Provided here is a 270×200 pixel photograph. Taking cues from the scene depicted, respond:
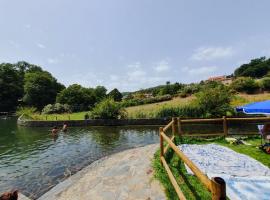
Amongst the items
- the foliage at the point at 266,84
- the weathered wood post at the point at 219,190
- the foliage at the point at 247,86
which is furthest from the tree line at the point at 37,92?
the weathered wood post at the point at 219,190

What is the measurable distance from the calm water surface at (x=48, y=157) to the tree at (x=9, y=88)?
149ft

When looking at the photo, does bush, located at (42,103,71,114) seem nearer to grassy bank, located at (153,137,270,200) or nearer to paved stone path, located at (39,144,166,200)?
grassy bank, located at (153,137,270,200)

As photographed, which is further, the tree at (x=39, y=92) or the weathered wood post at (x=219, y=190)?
the tree at (x=39, y=92)

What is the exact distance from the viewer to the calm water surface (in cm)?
962

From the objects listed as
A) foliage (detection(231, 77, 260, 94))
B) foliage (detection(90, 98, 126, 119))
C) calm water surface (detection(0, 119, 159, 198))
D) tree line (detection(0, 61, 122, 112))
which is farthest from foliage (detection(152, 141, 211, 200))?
tree line (detection(0, 61, 122, 112))

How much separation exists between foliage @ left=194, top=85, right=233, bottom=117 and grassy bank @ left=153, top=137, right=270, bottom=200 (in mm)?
13206

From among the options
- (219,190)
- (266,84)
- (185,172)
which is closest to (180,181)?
(185,172)

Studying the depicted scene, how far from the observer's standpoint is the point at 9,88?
62.2 m

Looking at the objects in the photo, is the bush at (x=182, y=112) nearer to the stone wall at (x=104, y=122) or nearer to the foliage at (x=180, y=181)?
the stone wall at (x=104, y=122)

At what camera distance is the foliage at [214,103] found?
79.9 ft

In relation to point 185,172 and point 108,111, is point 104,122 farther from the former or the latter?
point 185,172

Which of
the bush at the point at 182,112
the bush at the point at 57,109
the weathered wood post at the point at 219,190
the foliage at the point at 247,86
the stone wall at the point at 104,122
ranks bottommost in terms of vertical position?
the weathered wood post at the point at 219,190

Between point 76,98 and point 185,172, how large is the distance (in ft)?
131

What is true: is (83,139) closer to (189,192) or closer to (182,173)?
(182,173)
